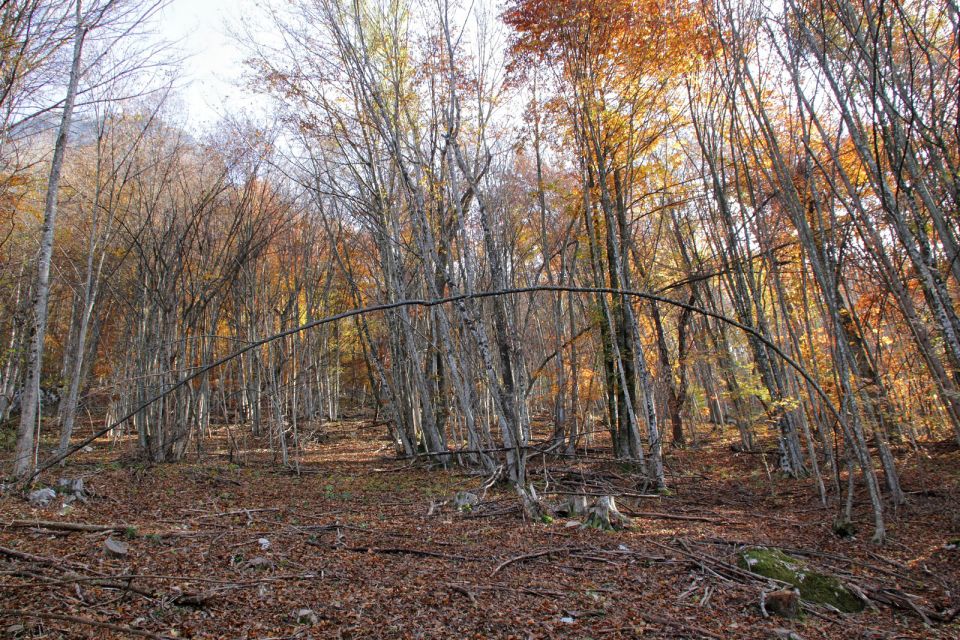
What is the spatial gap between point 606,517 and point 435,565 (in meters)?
2.10

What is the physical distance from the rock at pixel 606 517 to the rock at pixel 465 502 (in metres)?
1.51

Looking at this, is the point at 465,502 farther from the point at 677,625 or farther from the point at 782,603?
the point at 782,603

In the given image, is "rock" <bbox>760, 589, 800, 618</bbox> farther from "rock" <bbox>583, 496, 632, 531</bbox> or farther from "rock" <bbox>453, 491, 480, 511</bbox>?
"rock" <bbox>453, 491, 480, 511</bbox>

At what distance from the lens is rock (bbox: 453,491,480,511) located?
607 centimetres

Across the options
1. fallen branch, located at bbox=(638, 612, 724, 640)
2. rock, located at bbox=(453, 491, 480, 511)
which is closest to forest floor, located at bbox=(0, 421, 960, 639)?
fallen branch, located at bbox=(638, 612, 724, 640)

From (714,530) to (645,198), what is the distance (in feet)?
21.2

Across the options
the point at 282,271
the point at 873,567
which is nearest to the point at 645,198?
the point at 873,567

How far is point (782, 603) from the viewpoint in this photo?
126 inches

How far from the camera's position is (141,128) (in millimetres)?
8516

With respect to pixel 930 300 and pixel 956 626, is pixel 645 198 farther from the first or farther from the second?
pixel 956 626

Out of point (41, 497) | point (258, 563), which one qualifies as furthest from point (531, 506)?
point (41, 497)

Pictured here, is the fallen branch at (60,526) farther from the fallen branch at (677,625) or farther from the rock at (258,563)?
the fallen branch at (677,625)

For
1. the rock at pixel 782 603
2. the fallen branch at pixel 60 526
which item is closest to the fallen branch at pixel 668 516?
the rock at pixel 782 603

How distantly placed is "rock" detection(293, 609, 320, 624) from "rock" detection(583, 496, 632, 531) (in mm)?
3170
